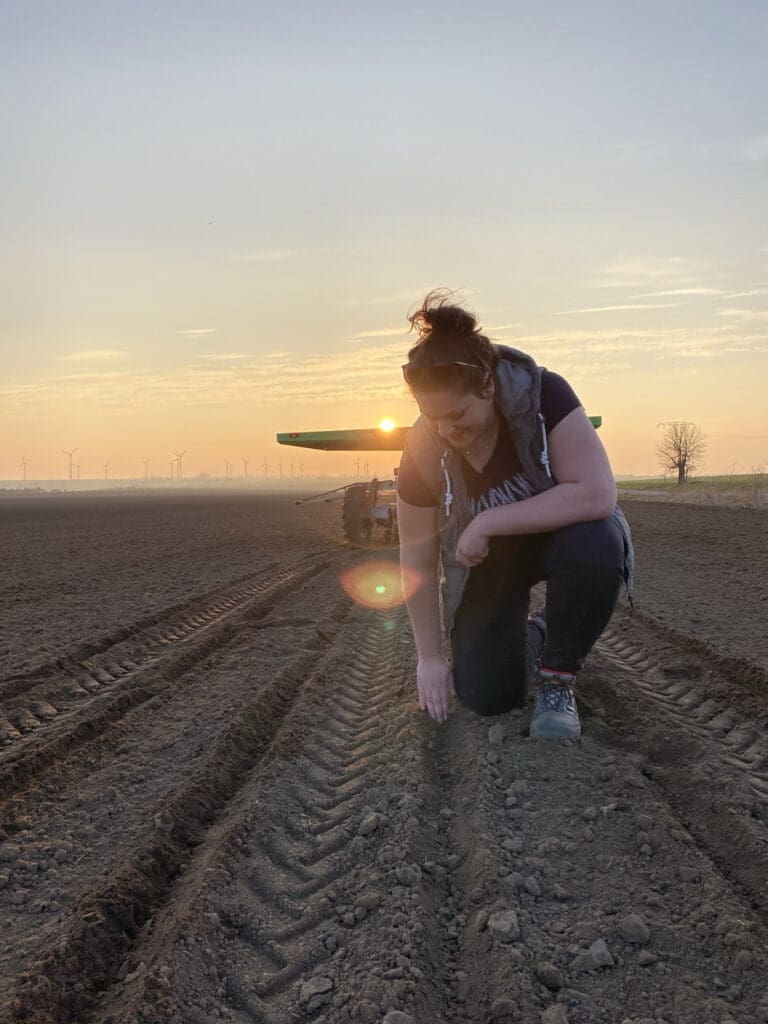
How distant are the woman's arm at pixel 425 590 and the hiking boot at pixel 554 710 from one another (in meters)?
0.46

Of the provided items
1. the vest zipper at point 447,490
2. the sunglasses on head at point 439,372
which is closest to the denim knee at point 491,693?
the vest zipper at point 447,490

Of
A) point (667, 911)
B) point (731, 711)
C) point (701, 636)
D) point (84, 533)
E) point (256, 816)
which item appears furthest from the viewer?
point (84, 533)

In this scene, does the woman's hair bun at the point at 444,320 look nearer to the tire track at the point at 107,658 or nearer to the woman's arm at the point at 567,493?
the woman's arm at the point at 567,493

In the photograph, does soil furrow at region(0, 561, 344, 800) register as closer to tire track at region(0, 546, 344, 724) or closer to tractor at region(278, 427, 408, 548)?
tire track at region(0, 546, 344, 724)

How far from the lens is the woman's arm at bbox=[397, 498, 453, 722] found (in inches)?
146

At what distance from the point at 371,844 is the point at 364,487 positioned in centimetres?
1268

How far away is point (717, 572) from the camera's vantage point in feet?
32.1

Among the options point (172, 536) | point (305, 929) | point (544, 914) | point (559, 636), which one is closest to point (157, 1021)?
point (305, 929)

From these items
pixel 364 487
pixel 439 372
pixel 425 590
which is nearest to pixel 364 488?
pixel 364 487

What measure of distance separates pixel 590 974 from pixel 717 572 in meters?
8.45

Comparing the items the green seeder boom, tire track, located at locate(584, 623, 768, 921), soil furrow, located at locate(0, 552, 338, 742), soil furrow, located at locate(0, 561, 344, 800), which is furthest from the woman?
the green seeder boom

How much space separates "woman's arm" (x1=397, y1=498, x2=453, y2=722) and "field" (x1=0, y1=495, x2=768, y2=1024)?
256 mm

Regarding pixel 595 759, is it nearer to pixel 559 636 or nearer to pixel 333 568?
pixel 559 636

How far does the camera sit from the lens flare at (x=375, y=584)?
8594 mm
